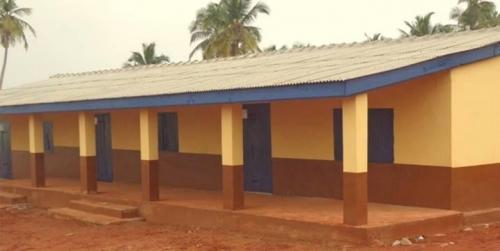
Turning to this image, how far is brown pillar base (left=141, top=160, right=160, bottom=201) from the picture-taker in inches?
550

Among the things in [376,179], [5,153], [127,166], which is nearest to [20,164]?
[5,153]

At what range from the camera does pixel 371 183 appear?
1240 centimetres

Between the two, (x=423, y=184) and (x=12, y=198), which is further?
(x=12, y=198)

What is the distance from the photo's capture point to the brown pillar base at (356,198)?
9922mm

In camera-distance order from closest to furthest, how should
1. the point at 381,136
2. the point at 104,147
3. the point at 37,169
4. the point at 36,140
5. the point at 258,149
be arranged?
the point at 381,136 → the point at 258,149 → the point at 36,140 → the point at 37,169 → the point at 104,147

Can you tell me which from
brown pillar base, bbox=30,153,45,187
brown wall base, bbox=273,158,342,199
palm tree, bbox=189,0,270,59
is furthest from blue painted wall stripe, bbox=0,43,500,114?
palm tree, bbox=189,0,270,59

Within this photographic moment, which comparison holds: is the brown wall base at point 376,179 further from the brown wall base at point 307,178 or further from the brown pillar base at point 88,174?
the brown pillar base at point 88,174

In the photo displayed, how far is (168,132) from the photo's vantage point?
16.8m

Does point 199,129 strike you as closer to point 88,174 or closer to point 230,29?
point 88,174

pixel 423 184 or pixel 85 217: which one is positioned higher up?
pixel 423 184

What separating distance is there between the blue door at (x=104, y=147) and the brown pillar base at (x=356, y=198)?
9790 mm

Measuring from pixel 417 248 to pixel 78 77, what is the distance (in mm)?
15799

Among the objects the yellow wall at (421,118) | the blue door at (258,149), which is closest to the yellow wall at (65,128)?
the blue door at (258,149)

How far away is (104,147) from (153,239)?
7.30 meters
